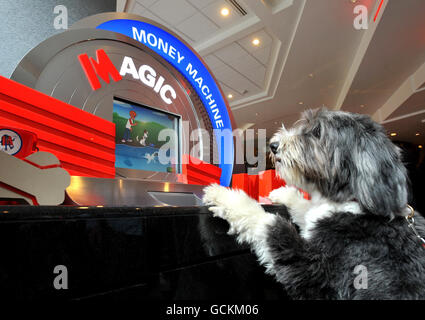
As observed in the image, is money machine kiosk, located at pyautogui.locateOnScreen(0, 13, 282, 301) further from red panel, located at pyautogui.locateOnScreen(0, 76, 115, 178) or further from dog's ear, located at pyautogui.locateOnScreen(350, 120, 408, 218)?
dog's ear, located at pyautogui.locateOnScreen(350, 120, 408, 218)

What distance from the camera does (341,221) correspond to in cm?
87

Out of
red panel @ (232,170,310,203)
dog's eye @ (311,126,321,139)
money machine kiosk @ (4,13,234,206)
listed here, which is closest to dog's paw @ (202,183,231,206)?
money machine kiosk @ (4,13,234,206)

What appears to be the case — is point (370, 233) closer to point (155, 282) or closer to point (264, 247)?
point (264, 247)

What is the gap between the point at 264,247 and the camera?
847 millimetres

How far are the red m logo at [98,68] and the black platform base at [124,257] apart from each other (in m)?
0.91

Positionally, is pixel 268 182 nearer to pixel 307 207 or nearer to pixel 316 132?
pixel 307 207

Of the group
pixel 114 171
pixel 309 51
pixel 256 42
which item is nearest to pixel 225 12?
pixel 256 42

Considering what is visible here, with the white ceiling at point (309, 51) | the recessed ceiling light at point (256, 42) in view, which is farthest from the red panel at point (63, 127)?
the recessed ceiling light at point (256, 42)

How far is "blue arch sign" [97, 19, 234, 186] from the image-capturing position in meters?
1.72

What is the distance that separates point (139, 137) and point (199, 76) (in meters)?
0.76

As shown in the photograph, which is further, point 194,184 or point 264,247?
point 194,184

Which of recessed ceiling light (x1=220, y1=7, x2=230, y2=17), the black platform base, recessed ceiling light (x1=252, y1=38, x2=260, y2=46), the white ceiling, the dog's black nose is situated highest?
recessed ceiling light (x1=220, y1=7, x2=230, y2=17)

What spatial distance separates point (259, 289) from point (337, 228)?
33 cm
